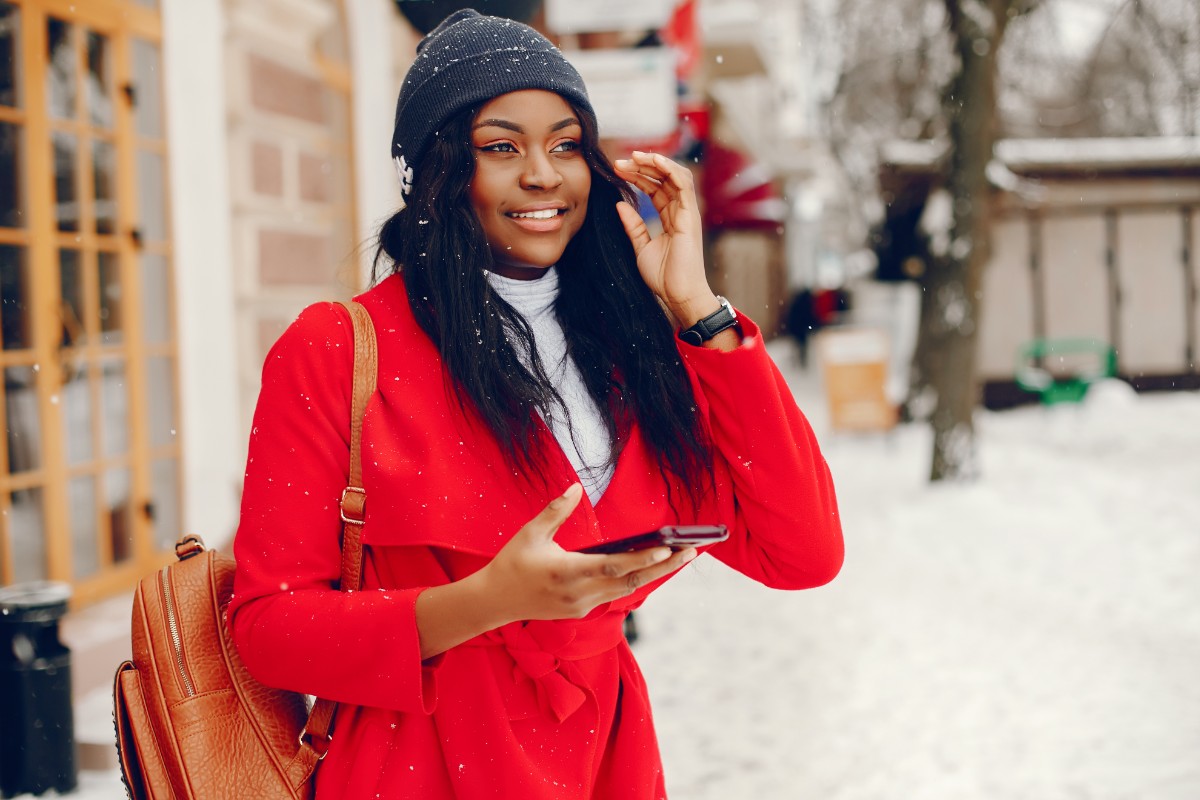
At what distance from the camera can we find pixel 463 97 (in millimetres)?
1607

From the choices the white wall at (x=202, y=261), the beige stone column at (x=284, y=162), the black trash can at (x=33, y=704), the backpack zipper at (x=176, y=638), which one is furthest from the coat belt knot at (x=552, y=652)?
the white wall at (x=202, y=261)

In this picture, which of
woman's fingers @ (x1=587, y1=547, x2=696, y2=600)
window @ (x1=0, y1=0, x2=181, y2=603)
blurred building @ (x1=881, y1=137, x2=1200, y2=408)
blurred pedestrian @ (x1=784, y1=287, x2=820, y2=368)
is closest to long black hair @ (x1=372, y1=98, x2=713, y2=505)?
woman's fingers @ (x1=587, y1=547, x2=696, y2=600)

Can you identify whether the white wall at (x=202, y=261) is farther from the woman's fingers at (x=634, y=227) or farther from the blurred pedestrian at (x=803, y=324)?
the blurred pedestrian at (x=803, y=324)

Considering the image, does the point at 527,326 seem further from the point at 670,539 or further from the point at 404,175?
the point at 670,539

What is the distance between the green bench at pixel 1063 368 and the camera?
1280cm

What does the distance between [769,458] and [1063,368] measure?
45.8 feet

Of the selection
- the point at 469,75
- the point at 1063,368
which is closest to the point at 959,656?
the point at 469,75

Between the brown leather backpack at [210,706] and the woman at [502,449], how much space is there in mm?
25

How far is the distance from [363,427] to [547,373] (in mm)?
326

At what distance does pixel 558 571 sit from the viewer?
4.06 ft

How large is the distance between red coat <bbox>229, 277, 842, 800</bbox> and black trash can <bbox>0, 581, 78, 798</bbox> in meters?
2.45

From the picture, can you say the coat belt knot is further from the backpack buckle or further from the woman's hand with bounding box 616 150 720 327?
the woman's hand with bounding box 616 150 720 327

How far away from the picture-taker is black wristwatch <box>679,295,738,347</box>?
1.64 m

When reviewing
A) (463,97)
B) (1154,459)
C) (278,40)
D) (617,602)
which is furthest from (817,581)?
(1154,459)
